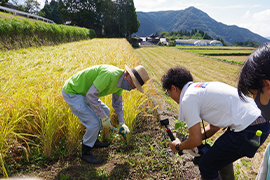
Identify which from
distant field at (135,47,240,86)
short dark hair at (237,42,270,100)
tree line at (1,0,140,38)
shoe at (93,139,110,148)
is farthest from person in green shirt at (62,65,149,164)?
tree line at (1,0,140,38)

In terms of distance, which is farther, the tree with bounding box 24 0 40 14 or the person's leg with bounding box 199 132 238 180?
the tree with bounding box 24 0 40 14

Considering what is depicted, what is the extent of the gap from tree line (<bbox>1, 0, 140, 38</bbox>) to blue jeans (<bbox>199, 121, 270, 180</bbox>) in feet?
131

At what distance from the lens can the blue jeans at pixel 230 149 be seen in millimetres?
1288

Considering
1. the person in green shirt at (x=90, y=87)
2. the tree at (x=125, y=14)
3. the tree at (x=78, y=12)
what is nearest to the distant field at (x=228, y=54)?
the tree at (x=125, y=14)

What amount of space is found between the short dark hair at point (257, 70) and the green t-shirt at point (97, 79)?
4.21 ft

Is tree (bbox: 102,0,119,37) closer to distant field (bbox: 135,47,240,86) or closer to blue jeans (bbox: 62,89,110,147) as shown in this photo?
distant field (bbox: 135,47,240,86)

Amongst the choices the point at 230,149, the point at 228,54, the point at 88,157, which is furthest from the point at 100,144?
the point at 228,54

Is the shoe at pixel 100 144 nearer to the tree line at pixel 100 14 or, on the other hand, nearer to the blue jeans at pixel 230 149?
the blue jeans at pixel 230 149

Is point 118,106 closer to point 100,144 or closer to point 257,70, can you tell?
point 100,144

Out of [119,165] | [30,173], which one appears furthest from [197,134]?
[30,173]

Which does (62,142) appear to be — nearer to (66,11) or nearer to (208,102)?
(208,102)

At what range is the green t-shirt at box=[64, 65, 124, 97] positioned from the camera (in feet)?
5.98

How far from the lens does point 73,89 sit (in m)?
2.05

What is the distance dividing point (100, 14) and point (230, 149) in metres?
43.3
